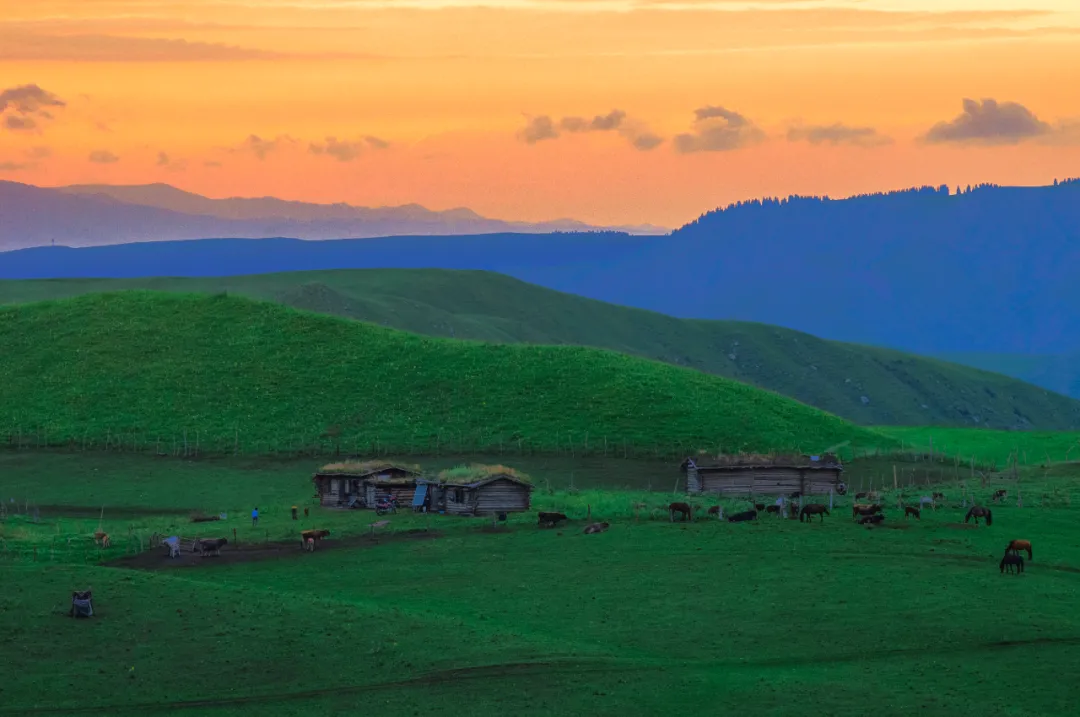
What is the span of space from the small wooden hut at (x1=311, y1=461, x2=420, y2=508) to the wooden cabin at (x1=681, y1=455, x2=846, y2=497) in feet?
62.6

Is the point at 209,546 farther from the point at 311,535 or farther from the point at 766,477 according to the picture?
the point at 766,477

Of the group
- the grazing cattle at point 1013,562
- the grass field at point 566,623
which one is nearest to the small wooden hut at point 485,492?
the grass field at point 566,623

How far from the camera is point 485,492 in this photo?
8400 centimetres

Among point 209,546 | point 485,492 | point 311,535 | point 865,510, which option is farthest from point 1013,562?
point 209,546

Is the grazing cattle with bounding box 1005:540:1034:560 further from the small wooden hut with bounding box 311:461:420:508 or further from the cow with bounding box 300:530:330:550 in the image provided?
the small wooden hut with bounding box 311:461:420:508

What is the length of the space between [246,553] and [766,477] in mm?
37994

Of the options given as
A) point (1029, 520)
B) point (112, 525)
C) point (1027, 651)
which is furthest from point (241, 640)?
point (1029, 520)

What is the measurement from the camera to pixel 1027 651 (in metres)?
49.3

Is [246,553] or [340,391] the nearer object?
[246,553]

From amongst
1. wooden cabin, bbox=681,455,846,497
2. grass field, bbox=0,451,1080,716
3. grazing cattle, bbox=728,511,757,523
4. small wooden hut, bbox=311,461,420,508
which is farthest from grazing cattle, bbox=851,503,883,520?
small wooden hut, bbox=311,461,420,508

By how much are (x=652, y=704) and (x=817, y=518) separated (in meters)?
35.7

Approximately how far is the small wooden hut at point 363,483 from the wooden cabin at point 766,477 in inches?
751

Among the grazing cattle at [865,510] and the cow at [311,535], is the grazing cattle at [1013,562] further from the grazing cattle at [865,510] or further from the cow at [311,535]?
the cow at [311,535]

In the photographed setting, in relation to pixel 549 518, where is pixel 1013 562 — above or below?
below
